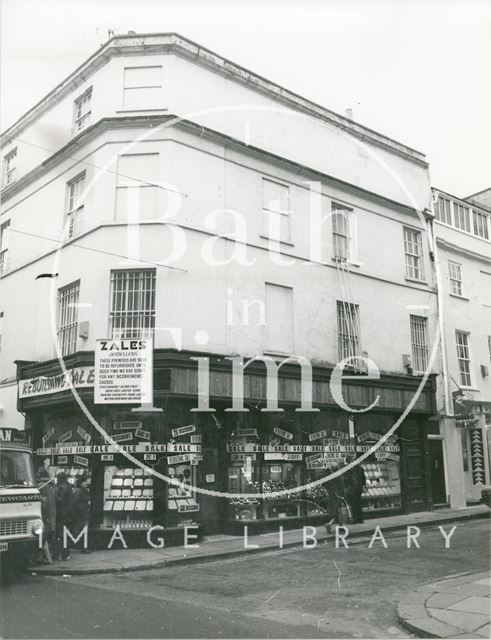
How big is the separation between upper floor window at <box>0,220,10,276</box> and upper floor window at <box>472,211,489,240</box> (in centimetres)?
1760

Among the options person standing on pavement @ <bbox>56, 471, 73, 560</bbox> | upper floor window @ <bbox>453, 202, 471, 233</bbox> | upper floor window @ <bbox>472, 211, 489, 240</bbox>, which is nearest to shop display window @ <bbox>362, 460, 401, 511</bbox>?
person standing on pavement @ <bbox>56, 471, 73, 560</bbox>

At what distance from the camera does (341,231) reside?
64.6 ft

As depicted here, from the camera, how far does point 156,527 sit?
45.8ft

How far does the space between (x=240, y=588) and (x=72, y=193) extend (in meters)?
12.0

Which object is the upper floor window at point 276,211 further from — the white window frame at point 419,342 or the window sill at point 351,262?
the white window frame at point 419,342

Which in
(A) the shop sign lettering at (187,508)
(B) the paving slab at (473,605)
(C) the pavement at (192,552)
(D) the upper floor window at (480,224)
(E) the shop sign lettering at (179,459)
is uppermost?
(D) the upper floor window at (480,224)

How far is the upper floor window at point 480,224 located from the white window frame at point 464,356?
14.8 feet

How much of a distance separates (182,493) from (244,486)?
5.86 ft

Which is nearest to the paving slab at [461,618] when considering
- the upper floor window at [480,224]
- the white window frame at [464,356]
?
the white window frame at [464,356]

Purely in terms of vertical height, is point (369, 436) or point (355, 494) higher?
point (369, 436)

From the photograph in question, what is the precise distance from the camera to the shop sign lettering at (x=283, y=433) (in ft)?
54.4

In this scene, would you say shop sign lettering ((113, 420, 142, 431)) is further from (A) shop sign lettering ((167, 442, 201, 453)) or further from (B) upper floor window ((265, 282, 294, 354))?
(B) upper floor window ((265, 282, 294, 354))

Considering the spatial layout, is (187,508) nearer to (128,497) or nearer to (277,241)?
(128,497)

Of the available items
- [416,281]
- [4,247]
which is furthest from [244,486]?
[4,247]
